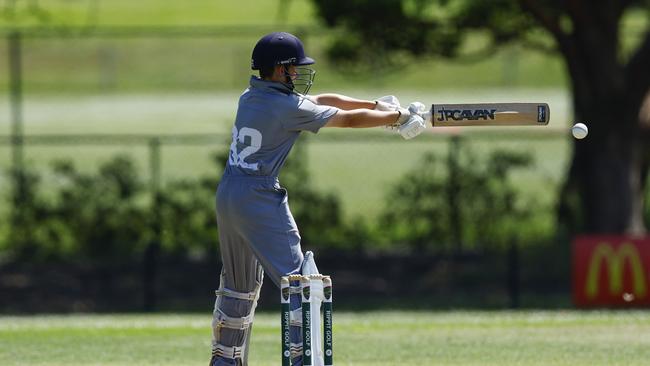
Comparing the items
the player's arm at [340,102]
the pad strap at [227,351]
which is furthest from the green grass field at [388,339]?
the player's arm at [340,102]

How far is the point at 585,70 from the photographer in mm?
17078

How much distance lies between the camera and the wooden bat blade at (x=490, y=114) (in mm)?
9062

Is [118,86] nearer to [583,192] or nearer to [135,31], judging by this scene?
[135,31]

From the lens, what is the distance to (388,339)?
12.6 m

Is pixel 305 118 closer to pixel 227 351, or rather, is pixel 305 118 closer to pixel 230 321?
pixel 230 321

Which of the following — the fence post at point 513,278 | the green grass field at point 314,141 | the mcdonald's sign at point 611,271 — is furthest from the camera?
the green grass field at point 314,141

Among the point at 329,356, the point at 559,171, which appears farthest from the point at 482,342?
the point at 559,171

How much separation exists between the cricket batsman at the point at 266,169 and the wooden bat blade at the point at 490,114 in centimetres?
22

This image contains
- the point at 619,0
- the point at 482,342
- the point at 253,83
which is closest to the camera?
the point at 253,83

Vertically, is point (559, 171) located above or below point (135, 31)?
below

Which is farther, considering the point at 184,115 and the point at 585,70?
the point at 184,115

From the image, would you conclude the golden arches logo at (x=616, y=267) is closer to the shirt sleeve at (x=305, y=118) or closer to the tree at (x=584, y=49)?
the tree at (x=584, y=49)

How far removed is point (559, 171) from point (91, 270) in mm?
10889

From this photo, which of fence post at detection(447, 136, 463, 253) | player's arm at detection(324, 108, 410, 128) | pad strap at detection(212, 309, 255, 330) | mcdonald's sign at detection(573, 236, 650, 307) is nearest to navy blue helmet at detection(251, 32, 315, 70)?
player's arm at detection(324, 108, 410, 128)
